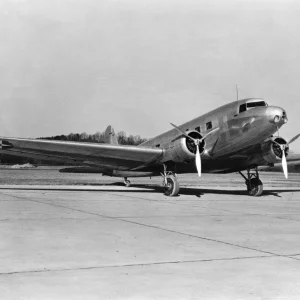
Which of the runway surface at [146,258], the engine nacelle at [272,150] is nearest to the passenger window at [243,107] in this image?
the engine nacelle at [272,150]

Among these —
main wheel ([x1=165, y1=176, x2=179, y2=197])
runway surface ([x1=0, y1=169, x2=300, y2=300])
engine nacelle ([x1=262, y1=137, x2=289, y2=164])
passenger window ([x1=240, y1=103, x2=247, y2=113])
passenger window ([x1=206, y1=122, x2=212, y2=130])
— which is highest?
passenger window ([x1=240, y1=103, x2=247, y2=113])

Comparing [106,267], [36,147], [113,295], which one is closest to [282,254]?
[106,267]

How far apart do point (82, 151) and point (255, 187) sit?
26.8ft

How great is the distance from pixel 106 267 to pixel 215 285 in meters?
1.36

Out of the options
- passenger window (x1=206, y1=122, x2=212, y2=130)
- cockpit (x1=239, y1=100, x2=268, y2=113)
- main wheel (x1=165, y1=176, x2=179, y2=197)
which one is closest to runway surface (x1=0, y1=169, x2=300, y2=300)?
main wheel (x1=165, y1=176, x2=179, y2=197)

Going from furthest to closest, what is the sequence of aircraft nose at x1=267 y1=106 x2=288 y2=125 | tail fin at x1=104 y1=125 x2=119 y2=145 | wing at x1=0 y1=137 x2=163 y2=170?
tail fin at x1=104 y1=125 x2=119 y2=145 → wing at x1=0 y1=137 x2=163 y2=170 → aircraft nose at x1=267 y1=106 x2=288 y2=125

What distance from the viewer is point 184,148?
1822 cm

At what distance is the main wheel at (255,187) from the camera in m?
20.3

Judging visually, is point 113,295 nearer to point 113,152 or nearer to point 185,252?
point 185,252

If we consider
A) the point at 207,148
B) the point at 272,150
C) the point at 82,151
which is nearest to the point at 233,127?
the point at 207,148

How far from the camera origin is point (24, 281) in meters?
4.35

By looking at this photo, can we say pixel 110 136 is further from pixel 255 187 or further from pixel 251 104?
pixel 251 104

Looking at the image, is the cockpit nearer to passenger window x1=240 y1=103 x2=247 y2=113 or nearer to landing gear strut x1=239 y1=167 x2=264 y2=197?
passenger window x1=240 y1=103 x2=247 y2=113

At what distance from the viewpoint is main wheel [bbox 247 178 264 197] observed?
20266 mm
